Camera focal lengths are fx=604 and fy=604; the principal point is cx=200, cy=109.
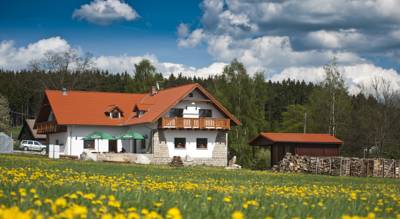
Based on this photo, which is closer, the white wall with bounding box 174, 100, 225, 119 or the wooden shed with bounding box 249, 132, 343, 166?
the wooden shed with bounding box 249, 132, 343, 166

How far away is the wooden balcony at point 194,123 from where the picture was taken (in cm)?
5250

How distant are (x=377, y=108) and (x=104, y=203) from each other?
58.7 metres

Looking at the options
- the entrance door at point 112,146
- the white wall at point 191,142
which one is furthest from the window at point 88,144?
the white wall at point 191,142

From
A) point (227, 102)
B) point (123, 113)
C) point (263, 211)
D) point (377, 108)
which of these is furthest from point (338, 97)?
point (263, 211)

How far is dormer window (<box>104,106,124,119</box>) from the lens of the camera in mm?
58031

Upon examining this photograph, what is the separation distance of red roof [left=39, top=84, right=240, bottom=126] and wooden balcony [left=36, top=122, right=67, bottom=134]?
1.65 meters

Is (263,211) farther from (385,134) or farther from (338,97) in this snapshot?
(338,97)

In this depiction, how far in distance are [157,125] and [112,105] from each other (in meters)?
7.80

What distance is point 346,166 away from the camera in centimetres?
4300

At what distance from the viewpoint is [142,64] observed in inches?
4023

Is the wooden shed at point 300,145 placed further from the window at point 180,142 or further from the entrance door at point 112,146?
the entrance door at point 112,146

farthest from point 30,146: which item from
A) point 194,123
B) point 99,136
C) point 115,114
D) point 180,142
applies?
point 194,123

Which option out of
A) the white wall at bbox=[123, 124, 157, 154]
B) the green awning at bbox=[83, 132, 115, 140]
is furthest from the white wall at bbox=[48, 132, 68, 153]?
the white wall at bbox=[123, 124, 157, 154]

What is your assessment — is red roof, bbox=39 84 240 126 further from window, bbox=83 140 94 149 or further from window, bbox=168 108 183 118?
window, bbox=83 140 94 149
